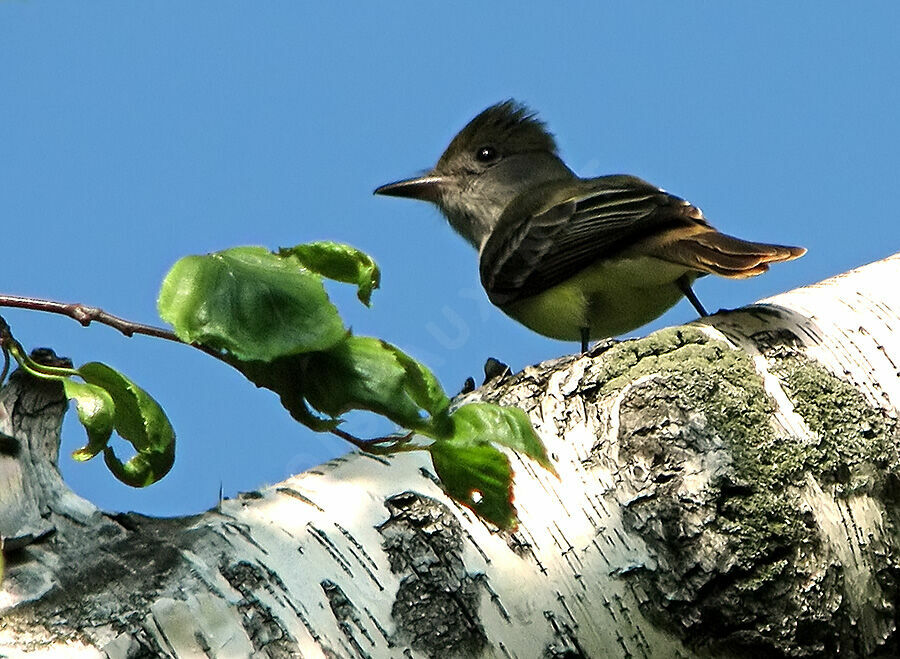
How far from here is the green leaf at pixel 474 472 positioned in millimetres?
1710

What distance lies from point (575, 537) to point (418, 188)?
4.43 m

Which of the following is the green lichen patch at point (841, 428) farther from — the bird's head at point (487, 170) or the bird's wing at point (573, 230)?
the bird's head at point (487, 170)

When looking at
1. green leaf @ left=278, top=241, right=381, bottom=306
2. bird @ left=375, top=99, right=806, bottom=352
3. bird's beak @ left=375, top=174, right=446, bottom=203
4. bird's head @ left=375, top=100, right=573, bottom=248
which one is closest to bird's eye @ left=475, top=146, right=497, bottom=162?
bird's head @ left=375, top=100, right=573, bottom=248

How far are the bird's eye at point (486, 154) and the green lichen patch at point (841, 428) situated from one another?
4.05 metres

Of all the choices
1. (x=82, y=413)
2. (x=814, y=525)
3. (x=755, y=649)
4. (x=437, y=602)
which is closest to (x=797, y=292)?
(x=814, y=525)

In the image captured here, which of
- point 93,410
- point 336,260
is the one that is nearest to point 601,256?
point 336,260

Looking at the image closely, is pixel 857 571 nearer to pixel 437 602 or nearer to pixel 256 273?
pixel 437 602

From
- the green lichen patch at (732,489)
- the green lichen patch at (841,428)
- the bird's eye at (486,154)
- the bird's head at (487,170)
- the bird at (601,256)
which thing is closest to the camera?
the green lichen patch at (732,489)

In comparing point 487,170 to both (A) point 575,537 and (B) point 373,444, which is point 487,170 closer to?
(A) point 575,537

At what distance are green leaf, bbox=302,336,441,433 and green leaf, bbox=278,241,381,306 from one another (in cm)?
15

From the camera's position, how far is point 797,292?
117 inches

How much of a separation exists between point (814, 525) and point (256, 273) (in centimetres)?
124

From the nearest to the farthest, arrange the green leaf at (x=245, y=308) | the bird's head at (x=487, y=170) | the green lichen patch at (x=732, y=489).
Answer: the green leaf at (x=245, y=308), the green lichen patch at (x=732, y=489), the bird's head at (x=487, y=170)

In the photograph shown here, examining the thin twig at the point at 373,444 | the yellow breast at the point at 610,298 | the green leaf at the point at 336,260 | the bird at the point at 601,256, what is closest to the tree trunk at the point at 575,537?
the thin twig at the point at 373,444
